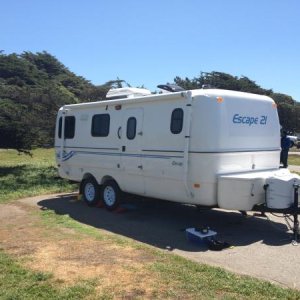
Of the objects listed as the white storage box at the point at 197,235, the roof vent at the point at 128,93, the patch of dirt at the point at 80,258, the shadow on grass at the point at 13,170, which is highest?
the roof vent at the point at 128,93

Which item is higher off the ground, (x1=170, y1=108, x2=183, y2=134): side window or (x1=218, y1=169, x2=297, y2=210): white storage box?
(x1=170, y1=108, x2=183, y2=134): side window

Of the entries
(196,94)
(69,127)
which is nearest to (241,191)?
(196,94)

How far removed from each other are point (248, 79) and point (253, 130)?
56.1m

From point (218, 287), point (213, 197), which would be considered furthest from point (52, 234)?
point (218, 287)

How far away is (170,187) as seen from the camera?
958 cm

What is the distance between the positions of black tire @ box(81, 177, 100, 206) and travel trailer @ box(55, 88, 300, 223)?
3 cm

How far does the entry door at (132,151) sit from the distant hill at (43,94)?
8.17 metres

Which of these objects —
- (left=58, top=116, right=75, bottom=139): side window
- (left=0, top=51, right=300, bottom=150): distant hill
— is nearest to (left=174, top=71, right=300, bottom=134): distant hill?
(left=0, top=51, right=300, bottom=150): distant hill

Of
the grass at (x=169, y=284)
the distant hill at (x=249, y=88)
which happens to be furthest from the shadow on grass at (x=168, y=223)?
the distant hill at (x=249, y=88)

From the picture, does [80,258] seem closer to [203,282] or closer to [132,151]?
[203,282]

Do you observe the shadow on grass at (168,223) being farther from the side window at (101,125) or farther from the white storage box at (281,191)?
the side window at (101,125)

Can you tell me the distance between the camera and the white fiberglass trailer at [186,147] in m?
8.80

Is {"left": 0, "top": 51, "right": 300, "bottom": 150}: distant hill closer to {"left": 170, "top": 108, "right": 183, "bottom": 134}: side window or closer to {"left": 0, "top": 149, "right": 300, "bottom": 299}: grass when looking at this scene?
{"left": 170, "top": 108, "right": 183, "bottom": 134}: side window

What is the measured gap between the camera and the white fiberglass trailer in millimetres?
8797
